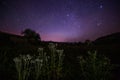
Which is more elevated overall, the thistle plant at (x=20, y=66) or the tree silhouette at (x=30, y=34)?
the tree silhouette at (x=30, y=34)

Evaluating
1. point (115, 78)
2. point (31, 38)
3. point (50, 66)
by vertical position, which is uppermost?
point (31, 38)

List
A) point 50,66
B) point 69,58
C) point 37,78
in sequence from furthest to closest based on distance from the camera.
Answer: point 69,58, point 50,66, point 37,78

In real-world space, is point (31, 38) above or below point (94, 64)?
above

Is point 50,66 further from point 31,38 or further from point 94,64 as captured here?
point 31,38

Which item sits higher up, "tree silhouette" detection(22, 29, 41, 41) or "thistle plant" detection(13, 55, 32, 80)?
"tree silhouette" detection(22, 29, 41, 41)

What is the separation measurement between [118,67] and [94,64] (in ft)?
9.01

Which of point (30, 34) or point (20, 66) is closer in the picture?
point (20, 66)

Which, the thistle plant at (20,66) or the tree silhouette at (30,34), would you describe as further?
the tree silhouette at (30,34)

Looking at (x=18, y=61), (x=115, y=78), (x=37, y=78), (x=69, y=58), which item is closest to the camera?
(x=18, y=61)

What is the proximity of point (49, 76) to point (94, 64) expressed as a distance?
1.59 meters

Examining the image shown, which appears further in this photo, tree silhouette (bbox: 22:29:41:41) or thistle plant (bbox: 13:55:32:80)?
tree silhouette (bbox: 22:29:41:41)

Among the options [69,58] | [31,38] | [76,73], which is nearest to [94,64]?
[76,73]

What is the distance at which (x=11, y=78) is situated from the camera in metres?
6.75

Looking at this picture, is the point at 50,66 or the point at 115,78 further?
the point at 115,78
